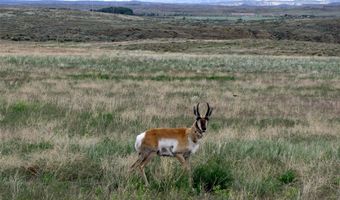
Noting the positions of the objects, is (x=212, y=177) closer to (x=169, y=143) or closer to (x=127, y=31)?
(x=169, y=143)

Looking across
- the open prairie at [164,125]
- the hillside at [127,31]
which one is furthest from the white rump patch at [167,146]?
the hillside at [127,31]

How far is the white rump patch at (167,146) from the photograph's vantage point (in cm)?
738

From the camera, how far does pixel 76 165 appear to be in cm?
809

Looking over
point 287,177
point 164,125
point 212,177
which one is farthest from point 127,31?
point 212,177

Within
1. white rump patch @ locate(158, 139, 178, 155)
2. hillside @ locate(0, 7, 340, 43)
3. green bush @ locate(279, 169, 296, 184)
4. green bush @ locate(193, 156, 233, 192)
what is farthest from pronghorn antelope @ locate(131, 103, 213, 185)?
hillside @ locate(0, 7, 340, 43)

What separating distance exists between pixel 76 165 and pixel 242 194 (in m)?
2.41

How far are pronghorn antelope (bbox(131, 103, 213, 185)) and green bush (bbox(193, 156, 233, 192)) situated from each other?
0.89 feet

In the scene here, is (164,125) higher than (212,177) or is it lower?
lower

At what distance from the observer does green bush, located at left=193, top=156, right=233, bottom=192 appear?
24.6 ft

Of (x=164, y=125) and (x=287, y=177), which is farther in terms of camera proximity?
(x=164, y=125)

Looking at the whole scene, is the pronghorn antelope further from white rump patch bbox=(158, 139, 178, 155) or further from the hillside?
the hillside

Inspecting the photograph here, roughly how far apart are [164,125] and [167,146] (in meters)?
6.26

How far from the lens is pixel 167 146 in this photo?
7.41 meters

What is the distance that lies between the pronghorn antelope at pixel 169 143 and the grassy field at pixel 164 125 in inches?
10.8
